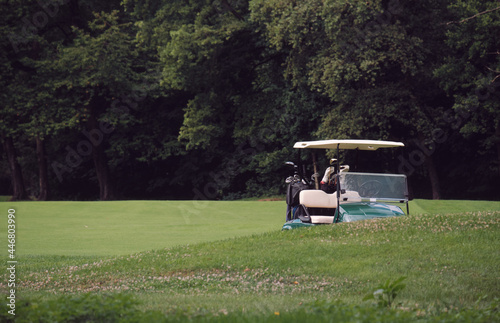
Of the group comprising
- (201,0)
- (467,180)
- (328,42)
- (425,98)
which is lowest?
(467,180)

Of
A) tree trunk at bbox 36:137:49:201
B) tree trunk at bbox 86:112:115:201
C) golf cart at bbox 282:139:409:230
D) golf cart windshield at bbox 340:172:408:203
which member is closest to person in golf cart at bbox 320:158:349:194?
golf cart at bbox 282:139:409:230

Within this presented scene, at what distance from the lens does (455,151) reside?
104 ft

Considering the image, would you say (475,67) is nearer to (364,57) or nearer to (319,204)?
(364,57)

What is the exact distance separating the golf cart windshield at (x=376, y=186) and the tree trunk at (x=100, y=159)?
2474 centimetres

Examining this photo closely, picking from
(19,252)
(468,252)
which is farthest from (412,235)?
(19,252)

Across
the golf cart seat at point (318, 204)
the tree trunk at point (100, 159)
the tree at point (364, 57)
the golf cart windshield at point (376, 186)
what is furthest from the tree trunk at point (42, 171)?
the golf cart windshield at point (376, 186)

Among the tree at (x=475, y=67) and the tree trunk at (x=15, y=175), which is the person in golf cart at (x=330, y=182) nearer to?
the tree at (x=475, y=67)

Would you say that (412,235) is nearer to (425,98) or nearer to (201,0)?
(425,98)

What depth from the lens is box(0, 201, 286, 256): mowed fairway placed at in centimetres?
1503

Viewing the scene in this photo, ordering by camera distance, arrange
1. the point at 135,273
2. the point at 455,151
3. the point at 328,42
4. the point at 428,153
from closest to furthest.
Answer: the point at 135,273 → the point at 328,42 → the point at 428,153 → the point at 455,151

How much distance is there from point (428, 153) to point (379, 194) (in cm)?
1759

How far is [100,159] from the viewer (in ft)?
117

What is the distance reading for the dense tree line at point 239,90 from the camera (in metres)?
26.7

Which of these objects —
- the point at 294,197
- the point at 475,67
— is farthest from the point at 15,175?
the point at 294,197
